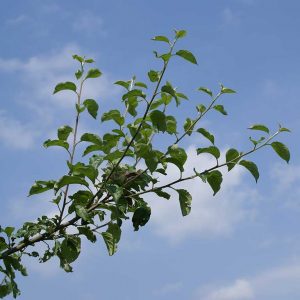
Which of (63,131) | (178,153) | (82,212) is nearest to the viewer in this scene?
(82,212)

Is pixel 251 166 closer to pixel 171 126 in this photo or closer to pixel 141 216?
pixel 171 126

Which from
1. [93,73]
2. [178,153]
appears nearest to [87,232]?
[178,153]

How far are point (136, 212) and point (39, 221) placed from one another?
2.40ft

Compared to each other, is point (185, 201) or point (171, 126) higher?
point (171, 126)

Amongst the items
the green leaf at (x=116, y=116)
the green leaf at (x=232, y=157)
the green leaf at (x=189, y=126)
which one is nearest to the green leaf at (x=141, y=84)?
the green leaf at (x=116, y=116)

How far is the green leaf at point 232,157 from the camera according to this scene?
391cm

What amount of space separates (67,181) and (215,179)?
1.09 meters

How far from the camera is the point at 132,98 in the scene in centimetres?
400

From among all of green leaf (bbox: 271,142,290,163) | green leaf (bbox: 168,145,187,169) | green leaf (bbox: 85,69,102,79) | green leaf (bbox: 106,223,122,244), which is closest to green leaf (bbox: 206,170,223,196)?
green leaf (bbox: 168,145,187,169)

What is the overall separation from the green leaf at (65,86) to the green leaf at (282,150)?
1628mm

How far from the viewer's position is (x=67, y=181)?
3.65 m

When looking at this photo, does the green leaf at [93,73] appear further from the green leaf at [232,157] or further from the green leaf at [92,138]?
the green leaf at [232,157]

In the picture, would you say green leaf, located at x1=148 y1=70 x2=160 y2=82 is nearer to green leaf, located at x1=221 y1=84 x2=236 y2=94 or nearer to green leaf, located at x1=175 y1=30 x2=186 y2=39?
green leaf, located at x1=175 y1=30 x2=186 y2=39

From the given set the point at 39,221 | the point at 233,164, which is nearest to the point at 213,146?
the point at 233,164
